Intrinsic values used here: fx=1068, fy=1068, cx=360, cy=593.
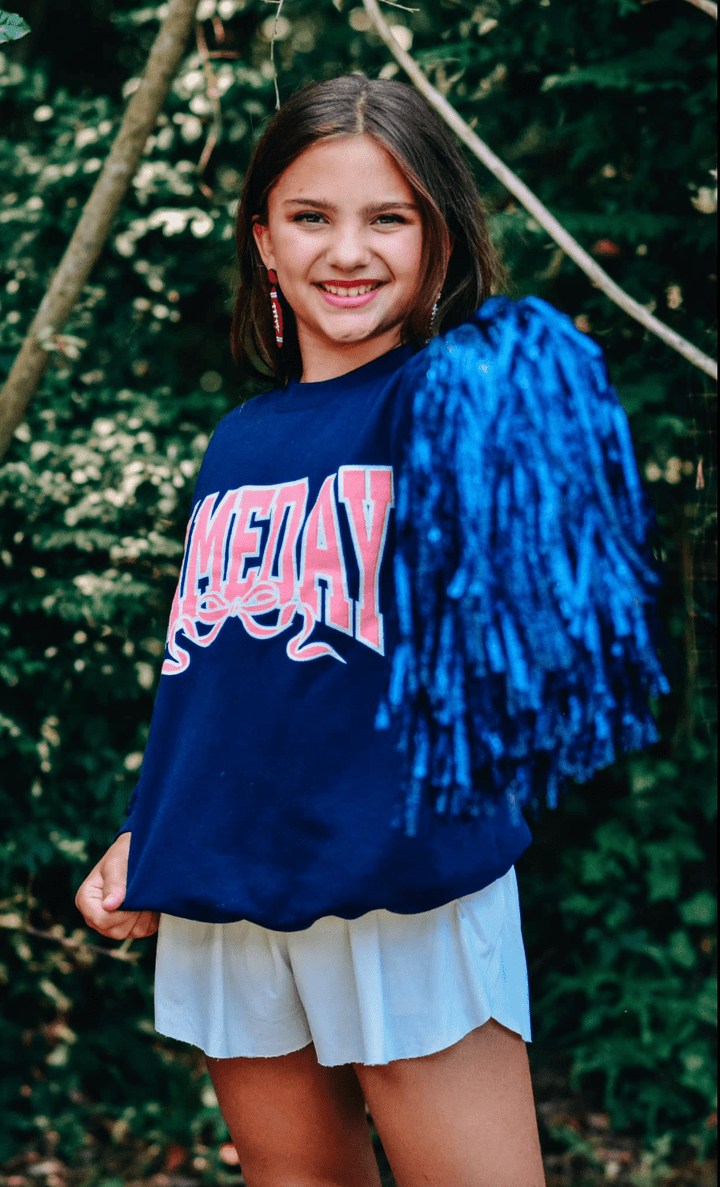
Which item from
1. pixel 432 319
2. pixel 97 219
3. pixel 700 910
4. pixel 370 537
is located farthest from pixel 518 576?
pixel 700 910

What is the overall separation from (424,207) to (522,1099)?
1003 millimetres

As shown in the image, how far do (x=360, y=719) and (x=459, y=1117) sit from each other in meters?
0.43

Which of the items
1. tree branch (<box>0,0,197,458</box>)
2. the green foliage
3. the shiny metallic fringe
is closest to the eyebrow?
the shiny metallic fringe

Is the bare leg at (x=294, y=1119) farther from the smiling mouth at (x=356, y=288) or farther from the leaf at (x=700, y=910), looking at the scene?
the leaf at (x=700, y=910)

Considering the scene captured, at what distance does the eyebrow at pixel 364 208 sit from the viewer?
1184 millimetres

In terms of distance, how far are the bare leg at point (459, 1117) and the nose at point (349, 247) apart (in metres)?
0.86

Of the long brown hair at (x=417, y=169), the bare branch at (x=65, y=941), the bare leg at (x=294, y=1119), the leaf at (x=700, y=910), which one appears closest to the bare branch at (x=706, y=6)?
the long brown hair at (x=417, y=169)

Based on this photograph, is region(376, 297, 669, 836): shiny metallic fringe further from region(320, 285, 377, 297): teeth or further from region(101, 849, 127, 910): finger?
region(101, 849, 127, 910): finger

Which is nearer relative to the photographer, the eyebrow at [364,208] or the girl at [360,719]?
the girl at [360,719]

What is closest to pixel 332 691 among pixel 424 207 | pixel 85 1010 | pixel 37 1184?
pixel 424 207

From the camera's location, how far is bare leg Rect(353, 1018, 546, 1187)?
3.70ft

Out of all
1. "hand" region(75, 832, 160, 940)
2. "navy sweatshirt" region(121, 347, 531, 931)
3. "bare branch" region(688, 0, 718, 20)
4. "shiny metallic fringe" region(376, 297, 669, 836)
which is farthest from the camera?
"bare branch" region(688, 0, 718, 20)

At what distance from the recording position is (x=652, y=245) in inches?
98.5

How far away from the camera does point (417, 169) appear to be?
3.89 ft
